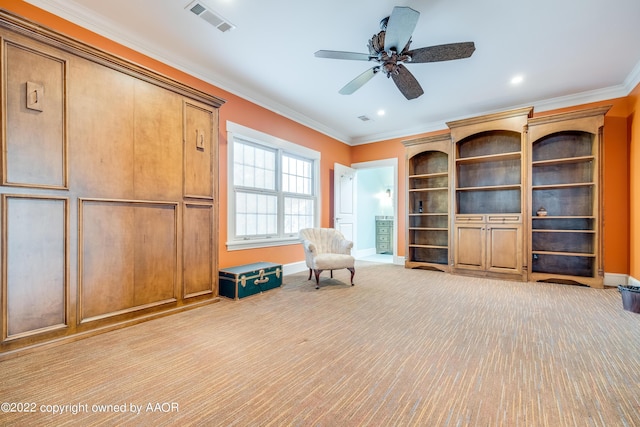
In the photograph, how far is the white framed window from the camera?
4188mm

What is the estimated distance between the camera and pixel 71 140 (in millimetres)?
2254

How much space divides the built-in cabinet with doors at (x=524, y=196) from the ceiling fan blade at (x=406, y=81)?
2.06 m

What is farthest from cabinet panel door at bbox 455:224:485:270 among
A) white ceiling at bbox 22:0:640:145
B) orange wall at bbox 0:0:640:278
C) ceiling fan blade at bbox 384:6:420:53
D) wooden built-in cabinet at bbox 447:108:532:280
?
ceiling fan blade at bbox 384:6:420:53

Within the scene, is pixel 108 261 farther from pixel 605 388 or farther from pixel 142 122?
pixel 605 388

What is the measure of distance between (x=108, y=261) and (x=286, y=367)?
6.09 ft

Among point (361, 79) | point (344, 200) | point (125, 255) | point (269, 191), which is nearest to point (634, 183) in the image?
point (361, 79)

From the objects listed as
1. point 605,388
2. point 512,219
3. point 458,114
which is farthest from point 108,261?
point 458,114

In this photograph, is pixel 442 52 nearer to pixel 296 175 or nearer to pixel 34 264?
pixel 296 175

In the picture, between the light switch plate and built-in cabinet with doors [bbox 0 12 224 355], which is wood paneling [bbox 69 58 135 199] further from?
the light switch plate

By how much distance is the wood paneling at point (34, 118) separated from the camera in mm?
1987

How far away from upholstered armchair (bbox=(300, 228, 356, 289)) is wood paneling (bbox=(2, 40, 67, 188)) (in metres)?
2.84

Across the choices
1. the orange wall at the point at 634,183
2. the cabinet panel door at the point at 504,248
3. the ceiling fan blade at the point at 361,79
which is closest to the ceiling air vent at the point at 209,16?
the ceiling fan blade at the point at 361,79

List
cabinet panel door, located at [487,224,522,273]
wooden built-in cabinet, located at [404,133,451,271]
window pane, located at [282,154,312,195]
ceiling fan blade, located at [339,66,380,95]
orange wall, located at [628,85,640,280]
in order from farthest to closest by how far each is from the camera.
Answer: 1. wooden built-in cabinet, located at [404,133,451,271]
2. window pane, located at [282,154,312,195]
3. cabinet panel door, located at [487,224,522,273]
4. orange wall, located at [628,85,640,280]
5. ceiling fan blade, located at [339,66,380,95]

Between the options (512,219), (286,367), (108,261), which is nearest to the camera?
(286,367)
